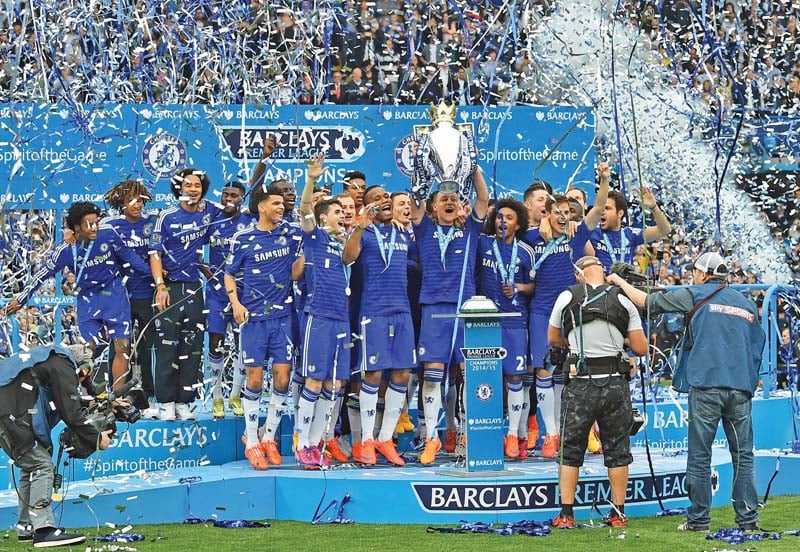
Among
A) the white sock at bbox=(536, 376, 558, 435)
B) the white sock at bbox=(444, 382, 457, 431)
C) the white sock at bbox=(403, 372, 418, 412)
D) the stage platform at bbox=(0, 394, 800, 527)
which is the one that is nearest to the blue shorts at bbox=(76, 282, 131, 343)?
the stage platform at bbox=(0, 394, 800, 527)

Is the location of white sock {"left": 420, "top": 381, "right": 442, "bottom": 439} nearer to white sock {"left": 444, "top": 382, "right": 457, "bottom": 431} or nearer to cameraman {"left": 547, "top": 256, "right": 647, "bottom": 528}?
white sock {"left": 444, "top": 382, "right": 457, "bottom": 431}

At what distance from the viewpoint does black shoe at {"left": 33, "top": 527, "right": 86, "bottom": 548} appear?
27.7ft

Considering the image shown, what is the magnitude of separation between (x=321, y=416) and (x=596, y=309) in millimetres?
2486

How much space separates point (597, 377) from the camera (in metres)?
8.97

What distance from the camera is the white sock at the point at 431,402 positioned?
10.5m

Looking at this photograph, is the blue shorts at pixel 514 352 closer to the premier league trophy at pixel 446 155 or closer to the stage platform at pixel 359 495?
→ the stage platform at pixel 359 495

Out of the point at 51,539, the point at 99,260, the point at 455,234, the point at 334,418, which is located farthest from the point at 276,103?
the point at 51,539

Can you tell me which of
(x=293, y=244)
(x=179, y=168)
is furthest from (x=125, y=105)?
(x=293, y=244)

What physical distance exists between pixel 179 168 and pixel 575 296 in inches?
208

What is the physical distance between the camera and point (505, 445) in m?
10.8

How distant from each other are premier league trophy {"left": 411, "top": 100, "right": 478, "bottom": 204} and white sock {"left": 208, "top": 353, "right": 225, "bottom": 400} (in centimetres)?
245

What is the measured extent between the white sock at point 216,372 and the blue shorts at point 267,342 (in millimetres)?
1088

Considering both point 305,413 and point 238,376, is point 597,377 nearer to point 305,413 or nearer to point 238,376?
point 305,413

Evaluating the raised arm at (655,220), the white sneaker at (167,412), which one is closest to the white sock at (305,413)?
the white sneaker at (167,412)
